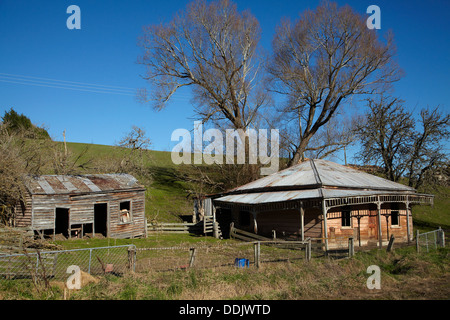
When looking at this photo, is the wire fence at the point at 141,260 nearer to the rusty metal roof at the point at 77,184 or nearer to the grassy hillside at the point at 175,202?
the rusty metal roof at the point at 77,184

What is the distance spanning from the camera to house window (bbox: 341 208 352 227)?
21625mm

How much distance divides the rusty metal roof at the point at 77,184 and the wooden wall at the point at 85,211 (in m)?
0.35

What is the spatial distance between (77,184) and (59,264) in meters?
10.8

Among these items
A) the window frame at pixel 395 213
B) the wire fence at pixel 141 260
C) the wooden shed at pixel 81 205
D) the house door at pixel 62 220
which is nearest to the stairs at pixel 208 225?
the wooden shed at pixel 81 205

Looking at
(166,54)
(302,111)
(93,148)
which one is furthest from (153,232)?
(93,148)

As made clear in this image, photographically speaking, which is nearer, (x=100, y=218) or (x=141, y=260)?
(x=141, y=260)

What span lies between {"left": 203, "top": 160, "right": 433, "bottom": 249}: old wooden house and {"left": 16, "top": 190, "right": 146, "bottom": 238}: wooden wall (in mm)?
6437

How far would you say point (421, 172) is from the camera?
3080cm

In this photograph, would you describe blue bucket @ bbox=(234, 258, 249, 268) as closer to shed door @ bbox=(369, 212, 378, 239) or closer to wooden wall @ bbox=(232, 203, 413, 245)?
wooden wall @ bbox=(232, 203, 413, 245)

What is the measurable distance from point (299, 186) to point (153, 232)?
1187 cm

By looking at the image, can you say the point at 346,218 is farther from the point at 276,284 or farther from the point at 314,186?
the point at 276,284

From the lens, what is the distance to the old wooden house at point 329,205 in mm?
19984

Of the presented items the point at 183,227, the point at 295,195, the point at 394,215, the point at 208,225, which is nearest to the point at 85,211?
the point at 183,227

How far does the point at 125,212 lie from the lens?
25.8 meters
